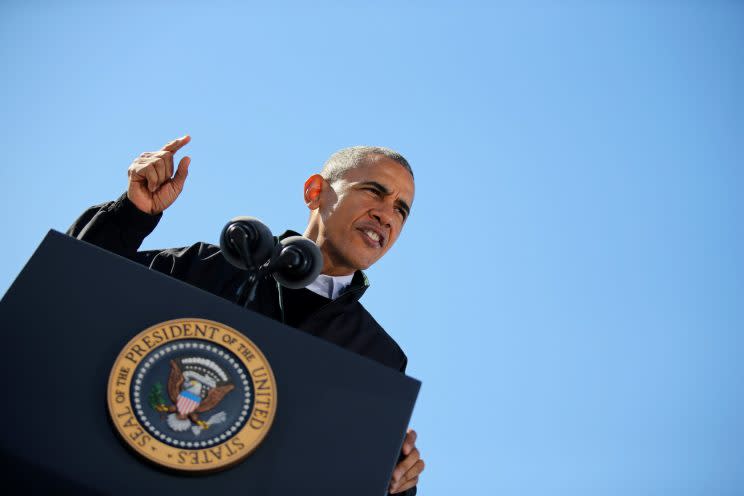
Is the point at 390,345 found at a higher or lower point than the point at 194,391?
higher

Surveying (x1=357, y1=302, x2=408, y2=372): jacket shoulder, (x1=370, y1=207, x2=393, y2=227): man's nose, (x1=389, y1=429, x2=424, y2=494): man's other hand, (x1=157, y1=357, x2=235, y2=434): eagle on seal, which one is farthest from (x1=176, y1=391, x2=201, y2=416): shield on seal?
(x1=370, y1=207, x2=393, y2=227): man's nose

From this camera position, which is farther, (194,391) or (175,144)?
(175,144)

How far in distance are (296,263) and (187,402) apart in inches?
23.3

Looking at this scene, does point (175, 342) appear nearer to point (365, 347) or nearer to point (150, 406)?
point (150, 406)

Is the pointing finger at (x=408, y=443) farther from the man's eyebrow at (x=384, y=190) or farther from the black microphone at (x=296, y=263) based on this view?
the man's eyebrow at (x=384, y=190)

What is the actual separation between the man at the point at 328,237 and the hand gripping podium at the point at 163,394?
1.88ft

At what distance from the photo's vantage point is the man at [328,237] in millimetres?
2920

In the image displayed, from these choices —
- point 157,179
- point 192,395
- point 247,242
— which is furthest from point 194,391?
point 157,179

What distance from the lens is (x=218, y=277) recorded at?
3.40 metres

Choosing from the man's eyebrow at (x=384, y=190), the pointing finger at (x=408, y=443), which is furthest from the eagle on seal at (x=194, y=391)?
the man's eyebrow at (x=384, y=190)

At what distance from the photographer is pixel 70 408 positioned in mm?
1825

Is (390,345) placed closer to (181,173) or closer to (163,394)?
(181,173)

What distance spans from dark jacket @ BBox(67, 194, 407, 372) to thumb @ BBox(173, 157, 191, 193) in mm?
148

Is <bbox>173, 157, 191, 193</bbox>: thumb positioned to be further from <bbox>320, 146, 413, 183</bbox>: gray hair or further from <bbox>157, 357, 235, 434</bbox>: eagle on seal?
<bbox>320, 146, 413, 183</bbox>: gray hair
